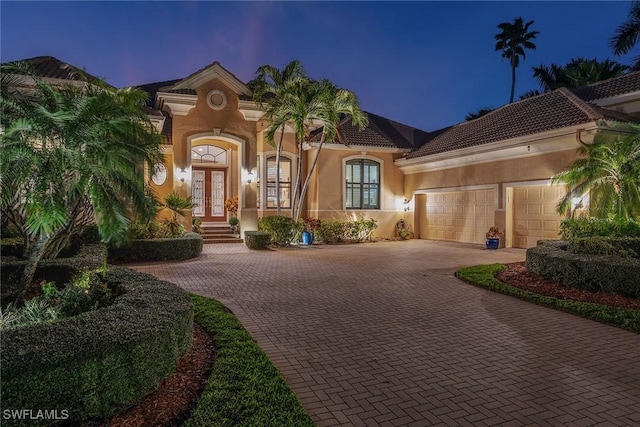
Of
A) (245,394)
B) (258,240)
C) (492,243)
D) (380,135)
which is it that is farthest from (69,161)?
(380,135)

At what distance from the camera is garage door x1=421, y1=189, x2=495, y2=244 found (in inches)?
663

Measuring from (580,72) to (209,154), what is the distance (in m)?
20.4

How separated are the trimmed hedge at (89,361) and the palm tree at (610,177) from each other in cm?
1173

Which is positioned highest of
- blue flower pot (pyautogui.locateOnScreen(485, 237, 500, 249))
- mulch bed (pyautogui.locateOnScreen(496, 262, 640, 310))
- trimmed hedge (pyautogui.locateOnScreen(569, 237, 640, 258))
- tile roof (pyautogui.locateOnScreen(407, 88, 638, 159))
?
tile roof (pyautogui.locateOnScreen(407, 88, 638, 159))

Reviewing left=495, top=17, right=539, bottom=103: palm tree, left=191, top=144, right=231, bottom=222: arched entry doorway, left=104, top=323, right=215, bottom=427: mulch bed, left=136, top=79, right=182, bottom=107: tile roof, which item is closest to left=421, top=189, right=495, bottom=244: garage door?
left=191, top=144, right=231, bottom=222: arched entry doorway

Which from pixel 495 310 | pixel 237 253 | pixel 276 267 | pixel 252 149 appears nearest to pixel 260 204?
pixel 252 149

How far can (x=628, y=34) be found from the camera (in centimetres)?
1988

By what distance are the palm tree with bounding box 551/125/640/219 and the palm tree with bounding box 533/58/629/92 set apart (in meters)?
12.9

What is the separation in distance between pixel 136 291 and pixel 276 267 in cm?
645

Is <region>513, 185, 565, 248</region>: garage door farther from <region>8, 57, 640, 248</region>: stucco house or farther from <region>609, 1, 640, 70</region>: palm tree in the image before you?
<region>609, 1, 640, 70</region>: palm tree

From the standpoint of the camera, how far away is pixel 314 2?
21.7m

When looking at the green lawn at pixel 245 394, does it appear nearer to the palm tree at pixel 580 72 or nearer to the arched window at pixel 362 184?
the arched window at pixel 362 184

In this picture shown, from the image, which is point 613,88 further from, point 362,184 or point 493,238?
point 362,184

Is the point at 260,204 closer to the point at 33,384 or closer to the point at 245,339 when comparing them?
the point at 245,339
